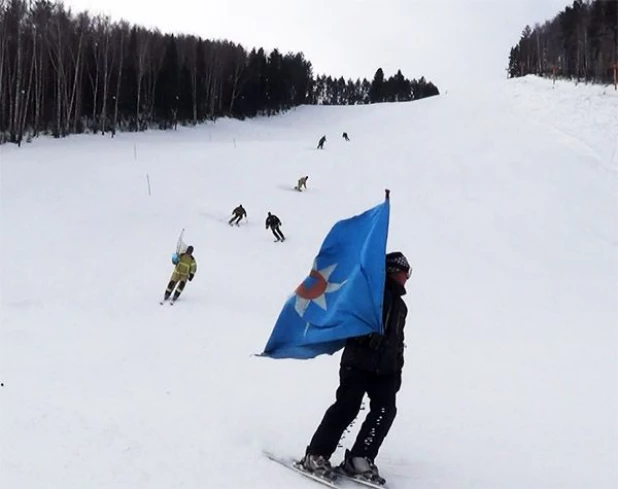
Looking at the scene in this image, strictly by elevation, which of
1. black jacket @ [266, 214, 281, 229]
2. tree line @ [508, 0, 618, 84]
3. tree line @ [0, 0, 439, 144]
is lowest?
black jacket @ [266, 214, 281, 229]

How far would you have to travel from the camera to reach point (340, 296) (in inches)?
187

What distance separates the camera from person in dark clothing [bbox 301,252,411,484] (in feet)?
15.0

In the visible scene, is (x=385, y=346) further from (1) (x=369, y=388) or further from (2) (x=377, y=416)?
(2) (x=377, y=416)

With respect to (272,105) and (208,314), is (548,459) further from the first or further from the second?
(272,105)

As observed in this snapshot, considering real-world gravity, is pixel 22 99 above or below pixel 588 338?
above

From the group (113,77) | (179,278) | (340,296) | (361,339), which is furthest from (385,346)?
(113,77)

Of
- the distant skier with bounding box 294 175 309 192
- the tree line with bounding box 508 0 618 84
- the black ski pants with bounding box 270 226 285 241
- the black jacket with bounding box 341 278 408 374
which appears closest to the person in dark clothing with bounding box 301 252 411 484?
the black jacket with bounding box 341 278 408 374

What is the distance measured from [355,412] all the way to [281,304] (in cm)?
1125

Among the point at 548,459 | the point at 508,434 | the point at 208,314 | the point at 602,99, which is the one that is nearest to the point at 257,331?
the point at 208,314

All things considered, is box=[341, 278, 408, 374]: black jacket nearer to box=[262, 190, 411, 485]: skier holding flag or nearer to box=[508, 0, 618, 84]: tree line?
box=[262, 190, 411, 485]: skier holding flag

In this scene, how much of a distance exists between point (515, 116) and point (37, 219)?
38.7 metres

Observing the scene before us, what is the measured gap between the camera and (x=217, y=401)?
652cm

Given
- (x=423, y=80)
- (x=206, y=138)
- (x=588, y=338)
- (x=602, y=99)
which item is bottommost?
Result: (x=588, y=338)

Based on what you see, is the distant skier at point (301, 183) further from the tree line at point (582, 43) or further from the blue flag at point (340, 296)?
the tree line at point (582, 43)
